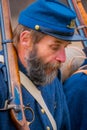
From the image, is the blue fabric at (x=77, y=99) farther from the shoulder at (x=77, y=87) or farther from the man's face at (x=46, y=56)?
the man's face at (x=46, y=56)

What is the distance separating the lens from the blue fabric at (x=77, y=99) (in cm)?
218

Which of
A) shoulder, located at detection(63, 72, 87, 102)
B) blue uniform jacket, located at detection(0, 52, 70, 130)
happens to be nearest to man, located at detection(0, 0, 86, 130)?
blue uniform jacket, located at detection(0, 52, 70, 130)

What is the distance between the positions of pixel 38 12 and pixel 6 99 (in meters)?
0.42

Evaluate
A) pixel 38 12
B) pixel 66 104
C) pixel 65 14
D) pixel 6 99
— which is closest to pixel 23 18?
pixel 38 12

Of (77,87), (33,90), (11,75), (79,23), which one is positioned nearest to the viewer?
(11,75)

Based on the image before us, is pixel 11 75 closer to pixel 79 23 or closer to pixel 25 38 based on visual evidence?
pixel 25 38

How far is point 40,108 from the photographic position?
1890 mm

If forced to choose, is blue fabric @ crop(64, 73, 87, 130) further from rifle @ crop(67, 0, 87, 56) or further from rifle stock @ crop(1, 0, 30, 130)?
rifle stock @ crop(1, 0, 30, 130)

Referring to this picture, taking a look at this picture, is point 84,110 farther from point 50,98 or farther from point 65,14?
point 65,14

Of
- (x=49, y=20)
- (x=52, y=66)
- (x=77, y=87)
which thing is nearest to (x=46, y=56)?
(x=52, y=66)

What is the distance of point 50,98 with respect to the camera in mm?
1977

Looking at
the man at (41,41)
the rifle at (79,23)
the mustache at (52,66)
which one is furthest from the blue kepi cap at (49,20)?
the rifle at (79,23)

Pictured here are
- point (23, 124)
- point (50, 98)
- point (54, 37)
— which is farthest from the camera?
point (50, 98)

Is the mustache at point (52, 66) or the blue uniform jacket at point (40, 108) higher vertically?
the mustache at point (52, 66)
